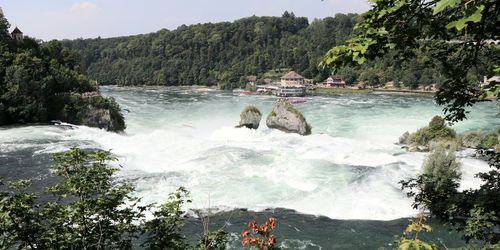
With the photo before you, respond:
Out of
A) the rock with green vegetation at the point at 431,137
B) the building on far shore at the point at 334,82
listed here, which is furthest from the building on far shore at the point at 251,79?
the rock with green vegetation at the point at 431,137

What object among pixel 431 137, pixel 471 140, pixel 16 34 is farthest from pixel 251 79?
pixel 471 140

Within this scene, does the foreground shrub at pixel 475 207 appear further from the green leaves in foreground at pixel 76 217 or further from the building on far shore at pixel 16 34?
the building on far shore at pixel 16 34

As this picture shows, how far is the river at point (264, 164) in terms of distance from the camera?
75.7 feet

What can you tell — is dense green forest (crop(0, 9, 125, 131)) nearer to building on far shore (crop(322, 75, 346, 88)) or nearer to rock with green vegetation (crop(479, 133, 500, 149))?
rock with green vegetation (crop(479, 133, 500, 149))

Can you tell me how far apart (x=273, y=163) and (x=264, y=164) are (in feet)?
2.30

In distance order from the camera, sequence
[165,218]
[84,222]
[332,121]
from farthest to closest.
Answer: [332,121] < [165,218] < [84,222]

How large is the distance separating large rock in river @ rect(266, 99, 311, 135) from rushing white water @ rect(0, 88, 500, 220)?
1.19m

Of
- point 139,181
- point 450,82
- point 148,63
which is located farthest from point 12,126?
point 148,63

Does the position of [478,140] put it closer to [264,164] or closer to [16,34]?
[264,164]

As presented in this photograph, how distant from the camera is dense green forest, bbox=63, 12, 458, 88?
495ft

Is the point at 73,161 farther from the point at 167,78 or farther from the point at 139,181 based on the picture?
the point at 167,78

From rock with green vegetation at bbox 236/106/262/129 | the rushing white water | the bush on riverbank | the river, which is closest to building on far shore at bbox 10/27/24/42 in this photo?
the river

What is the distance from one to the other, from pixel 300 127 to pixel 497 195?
125 feet

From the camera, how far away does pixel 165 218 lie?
8.11 metres
